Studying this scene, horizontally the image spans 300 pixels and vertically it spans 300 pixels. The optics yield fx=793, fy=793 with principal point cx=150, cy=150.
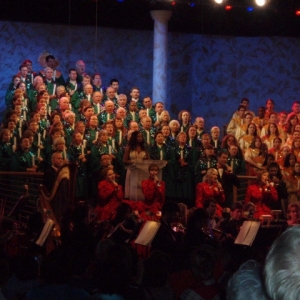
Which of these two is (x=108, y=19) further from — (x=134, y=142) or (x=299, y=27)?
(x=134, y=142)

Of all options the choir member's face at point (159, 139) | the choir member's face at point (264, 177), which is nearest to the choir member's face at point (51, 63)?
the choir member's face at point (159, 139)

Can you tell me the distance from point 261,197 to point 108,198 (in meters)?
2.45

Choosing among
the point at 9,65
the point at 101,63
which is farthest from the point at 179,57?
the point at 9,65

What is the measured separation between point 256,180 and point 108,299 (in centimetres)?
929

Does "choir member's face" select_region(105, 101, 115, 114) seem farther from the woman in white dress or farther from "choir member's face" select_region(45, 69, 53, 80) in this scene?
the woman in white dress

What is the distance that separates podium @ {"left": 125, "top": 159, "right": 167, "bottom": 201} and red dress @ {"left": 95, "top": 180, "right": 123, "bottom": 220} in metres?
0.52

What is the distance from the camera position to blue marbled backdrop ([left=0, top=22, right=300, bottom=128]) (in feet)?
67.9

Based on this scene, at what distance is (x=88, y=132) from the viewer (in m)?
14.8

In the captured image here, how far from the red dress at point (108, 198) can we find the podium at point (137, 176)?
0.52m

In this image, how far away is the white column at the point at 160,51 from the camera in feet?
62.2

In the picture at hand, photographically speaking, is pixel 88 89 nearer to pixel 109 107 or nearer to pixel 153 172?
pixel 109 107

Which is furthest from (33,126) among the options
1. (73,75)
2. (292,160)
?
(292,160)

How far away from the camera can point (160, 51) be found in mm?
19078

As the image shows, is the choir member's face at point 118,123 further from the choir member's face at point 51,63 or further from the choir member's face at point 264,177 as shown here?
the choir member's face at point 264,177
